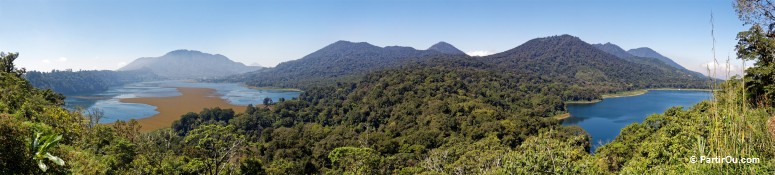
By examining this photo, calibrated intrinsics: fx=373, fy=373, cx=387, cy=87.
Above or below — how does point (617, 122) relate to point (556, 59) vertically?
below

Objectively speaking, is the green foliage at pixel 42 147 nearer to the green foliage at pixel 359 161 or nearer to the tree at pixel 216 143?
the tree at pixel 216 143

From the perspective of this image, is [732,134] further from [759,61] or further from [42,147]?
[759,61]

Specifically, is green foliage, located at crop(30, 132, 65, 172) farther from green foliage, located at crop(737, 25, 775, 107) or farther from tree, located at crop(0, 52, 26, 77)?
tree, located at crop(0, 52, 26, 77)

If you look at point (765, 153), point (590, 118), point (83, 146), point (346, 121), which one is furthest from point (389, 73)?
point (765, 153)

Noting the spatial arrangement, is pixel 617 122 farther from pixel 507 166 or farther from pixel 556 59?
pixel 556 59

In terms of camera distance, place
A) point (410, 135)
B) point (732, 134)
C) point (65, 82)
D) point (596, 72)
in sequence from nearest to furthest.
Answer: point (732, 134) → point (410, 135) → point (65, 82) → point (596, 72)

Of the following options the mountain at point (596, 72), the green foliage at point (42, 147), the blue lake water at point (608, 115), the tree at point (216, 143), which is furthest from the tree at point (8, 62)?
the mountain at point (596, 72)

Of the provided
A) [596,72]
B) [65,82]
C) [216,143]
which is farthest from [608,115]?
[65,82]

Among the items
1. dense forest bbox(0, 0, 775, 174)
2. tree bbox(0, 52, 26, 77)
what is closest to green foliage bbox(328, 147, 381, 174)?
dense forest bbox(0, 0, 775, 174)
